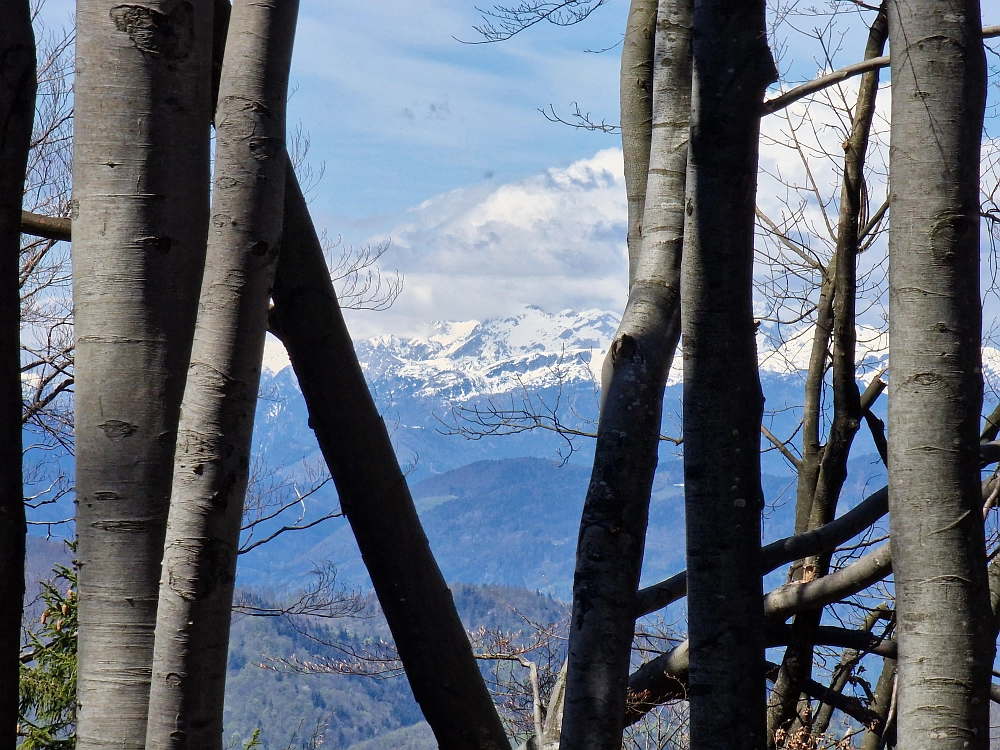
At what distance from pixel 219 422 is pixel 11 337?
29.1 inches

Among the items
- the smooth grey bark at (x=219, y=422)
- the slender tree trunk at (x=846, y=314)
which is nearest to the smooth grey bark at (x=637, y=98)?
the smooth grey bark at (x=219, y=422)

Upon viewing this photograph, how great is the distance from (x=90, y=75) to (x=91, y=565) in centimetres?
104

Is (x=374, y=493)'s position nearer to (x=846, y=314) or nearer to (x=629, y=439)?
(x=629, y=439)

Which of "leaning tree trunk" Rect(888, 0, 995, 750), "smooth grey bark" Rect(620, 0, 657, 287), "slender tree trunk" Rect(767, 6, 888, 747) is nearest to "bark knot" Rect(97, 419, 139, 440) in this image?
"leaning tree trunk" Rect(888, 0, 995, 750)

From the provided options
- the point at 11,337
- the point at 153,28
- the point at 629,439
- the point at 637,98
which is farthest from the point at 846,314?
the point at 11,337

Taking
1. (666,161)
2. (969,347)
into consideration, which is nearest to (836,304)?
(666,161)

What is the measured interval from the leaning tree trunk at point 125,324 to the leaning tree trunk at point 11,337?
1.03 ft

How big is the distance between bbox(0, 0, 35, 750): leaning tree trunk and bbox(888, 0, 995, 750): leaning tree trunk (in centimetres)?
190

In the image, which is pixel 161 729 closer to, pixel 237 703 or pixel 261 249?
pixel 261 249

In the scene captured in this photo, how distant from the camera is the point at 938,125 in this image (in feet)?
4.82

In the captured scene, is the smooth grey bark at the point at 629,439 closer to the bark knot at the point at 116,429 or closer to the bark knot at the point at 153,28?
the bark knot at the point at 116,429

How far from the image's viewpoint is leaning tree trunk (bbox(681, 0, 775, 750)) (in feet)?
5.49

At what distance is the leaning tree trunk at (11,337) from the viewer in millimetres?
2049

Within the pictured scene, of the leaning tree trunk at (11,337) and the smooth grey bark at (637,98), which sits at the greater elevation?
the smooth grey bark at (637,98)
